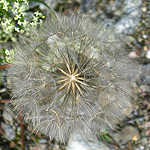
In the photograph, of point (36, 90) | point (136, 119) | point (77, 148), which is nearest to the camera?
point (36, 90)

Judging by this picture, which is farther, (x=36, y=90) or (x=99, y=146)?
(x=99, y=146)

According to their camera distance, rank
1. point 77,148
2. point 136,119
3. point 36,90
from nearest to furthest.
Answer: point 36,90 → point 77,148 → point 136,119

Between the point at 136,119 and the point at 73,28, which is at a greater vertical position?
the point at 73,28

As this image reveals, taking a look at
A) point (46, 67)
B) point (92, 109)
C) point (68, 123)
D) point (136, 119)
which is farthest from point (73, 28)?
point (136, 119)

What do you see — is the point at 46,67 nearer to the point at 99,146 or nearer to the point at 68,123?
the point at 68,123

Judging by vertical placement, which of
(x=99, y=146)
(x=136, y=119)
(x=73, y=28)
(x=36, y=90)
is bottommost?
(x=99, y=146)

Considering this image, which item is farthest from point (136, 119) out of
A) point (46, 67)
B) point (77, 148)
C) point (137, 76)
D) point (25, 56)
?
point (25, 56)
